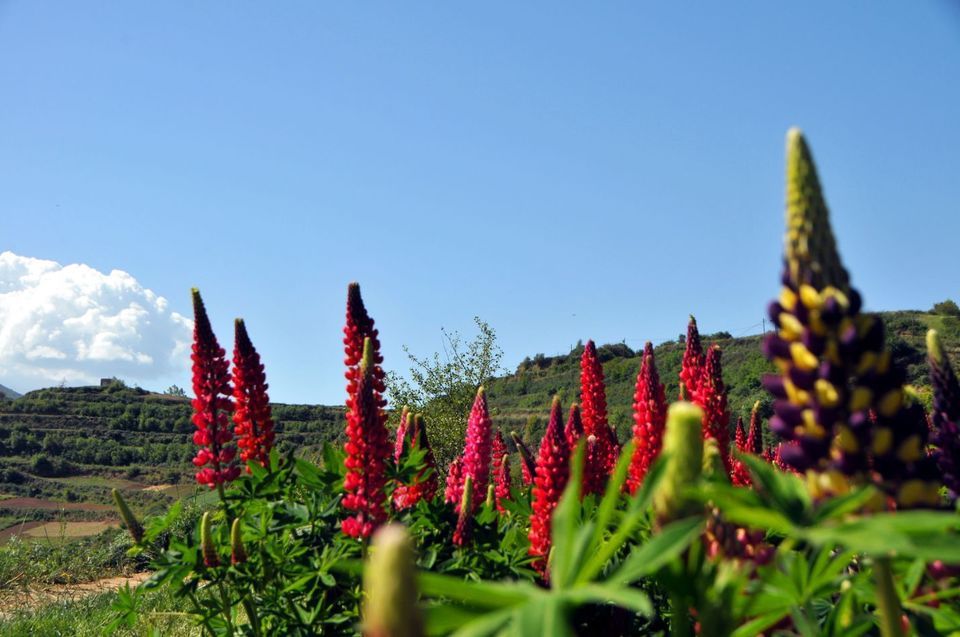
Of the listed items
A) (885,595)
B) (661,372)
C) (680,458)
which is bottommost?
(885,595)

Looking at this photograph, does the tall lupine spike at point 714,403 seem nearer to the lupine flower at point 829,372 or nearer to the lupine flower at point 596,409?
the lupine flower at point 596,409

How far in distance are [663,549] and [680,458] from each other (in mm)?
156

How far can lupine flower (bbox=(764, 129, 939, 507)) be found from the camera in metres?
1.37

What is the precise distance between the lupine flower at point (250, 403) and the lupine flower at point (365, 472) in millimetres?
1481

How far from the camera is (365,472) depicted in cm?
385

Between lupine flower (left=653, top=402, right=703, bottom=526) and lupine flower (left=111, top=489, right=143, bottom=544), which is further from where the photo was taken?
lupine flower (left=111, top=489, right=143, bottom=544)

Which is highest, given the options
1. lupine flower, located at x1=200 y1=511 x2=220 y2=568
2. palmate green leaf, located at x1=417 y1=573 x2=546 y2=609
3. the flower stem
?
palmate green leaf, located at x1=417 y1=573 x2=546 y2=609

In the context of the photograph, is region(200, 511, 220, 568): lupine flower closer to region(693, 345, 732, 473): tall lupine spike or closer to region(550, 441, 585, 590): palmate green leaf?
region(693, 345, 732, 473): tall lupine spike

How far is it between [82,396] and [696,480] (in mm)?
73029

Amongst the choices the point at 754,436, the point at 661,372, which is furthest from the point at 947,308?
the point at 754,436

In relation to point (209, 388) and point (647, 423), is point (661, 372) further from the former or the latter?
point (209, 388)

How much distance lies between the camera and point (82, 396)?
65500mm

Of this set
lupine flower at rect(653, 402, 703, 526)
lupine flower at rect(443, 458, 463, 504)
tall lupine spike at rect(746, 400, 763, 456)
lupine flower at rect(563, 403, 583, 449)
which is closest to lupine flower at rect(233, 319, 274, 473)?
lupine flower at rect(443, 458, 463, 504)

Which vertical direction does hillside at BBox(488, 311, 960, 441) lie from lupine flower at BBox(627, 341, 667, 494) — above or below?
above
